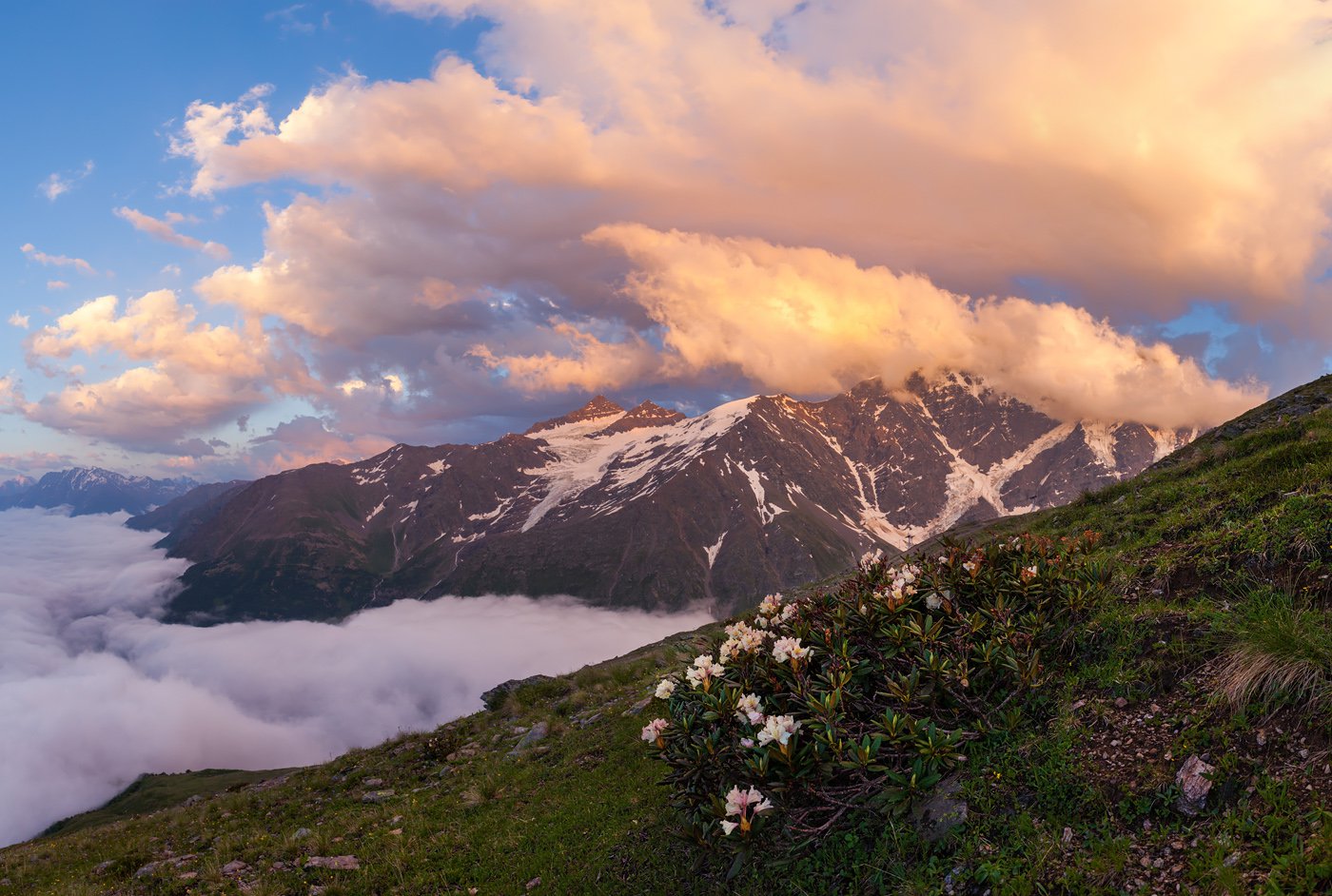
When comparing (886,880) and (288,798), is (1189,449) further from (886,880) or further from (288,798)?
(288,798)

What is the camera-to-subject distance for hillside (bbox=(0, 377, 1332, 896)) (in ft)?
17.2

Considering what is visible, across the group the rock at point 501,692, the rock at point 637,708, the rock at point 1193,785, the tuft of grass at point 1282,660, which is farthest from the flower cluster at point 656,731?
the rock at point 501,692

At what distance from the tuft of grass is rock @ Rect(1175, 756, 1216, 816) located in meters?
0.83

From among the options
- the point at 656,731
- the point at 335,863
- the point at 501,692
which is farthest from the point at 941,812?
the point at 501,692

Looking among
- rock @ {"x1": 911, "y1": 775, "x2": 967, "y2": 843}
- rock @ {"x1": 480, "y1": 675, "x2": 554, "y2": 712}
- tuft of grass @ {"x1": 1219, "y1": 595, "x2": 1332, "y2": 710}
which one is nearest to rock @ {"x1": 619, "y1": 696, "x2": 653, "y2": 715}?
rock @ {"x1": 480, "y1": 675, "x2": 554, "y2": 712}

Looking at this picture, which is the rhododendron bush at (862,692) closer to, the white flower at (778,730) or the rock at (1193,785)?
the white flower at (778,730)

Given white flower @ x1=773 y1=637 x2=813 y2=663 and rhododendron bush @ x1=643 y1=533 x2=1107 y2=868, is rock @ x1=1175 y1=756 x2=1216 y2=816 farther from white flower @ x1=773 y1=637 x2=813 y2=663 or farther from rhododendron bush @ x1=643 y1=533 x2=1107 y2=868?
white flower @ x1=773 y1=637 x2=813 y2=663

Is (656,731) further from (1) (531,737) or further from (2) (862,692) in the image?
(1) (531,737)

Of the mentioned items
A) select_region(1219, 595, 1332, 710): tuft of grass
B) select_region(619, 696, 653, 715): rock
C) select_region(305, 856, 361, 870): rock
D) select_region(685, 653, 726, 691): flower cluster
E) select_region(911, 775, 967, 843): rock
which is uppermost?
select_region(685, 653, 726, 691): flower cluster

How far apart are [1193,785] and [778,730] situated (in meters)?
3.65

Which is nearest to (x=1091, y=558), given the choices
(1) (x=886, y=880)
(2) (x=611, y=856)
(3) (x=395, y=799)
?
(1) (x=886, y=880)

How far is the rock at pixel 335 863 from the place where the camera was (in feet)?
36.1

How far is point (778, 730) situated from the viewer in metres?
6.38

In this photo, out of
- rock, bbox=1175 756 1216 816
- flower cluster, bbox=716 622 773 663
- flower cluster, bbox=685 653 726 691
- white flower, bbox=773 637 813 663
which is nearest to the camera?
rock, bbox=1175 756 1216 816
